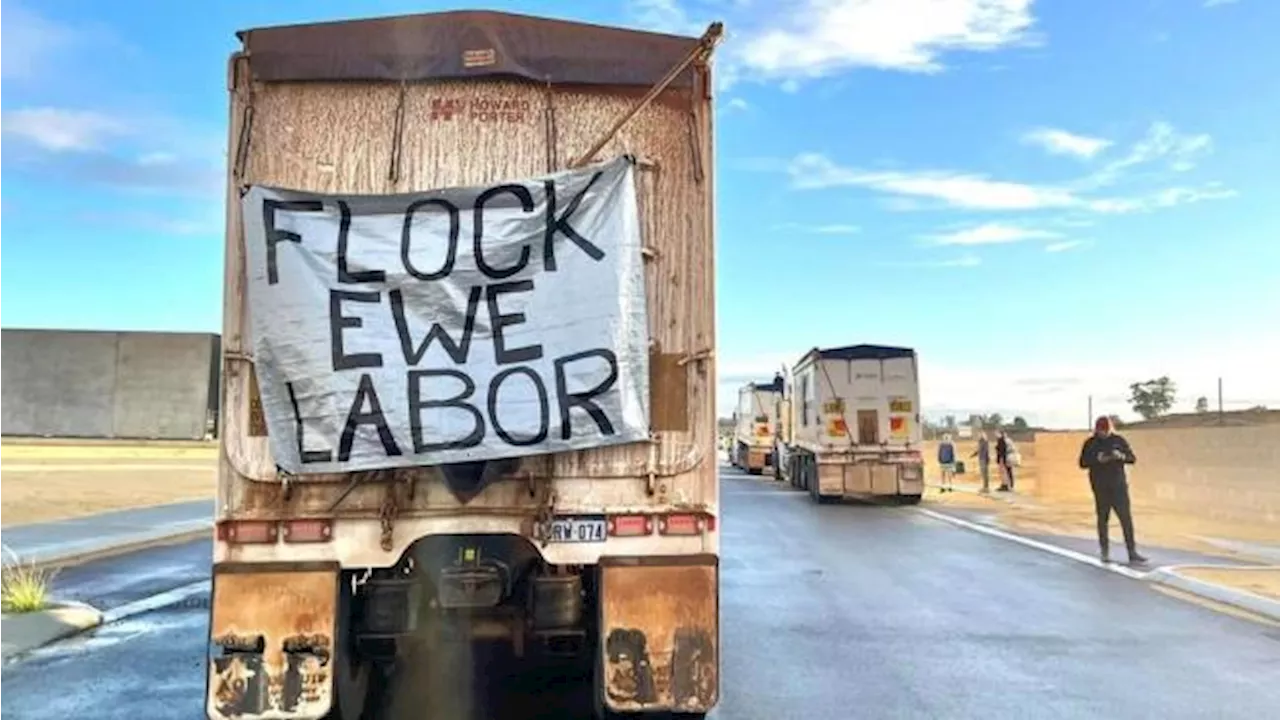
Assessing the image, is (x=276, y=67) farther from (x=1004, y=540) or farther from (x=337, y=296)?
(x=1004, y=540)

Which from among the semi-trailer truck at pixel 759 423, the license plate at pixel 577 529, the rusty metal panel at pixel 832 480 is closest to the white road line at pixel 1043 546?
the rusty metal panel at pixel 832 480

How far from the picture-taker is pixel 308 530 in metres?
5.75

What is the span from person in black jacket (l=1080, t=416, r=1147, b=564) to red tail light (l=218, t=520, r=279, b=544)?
41.6 ft

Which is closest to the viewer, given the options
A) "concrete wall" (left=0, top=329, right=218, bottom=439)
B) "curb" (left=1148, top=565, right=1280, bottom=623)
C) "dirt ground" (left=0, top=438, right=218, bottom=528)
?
"curb" (left=1148, top=565, right=1280, bottom=623)

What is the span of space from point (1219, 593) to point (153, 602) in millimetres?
11274

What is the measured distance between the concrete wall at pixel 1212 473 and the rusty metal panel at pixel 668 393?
763 inches

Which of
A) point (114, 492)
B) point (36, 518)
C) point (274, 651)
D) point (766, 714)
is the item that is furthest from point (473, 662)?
point (114, 492)

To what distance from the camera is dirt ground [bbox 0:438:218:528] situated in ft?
77.3

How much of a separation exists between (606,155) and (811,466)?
25.0 metres

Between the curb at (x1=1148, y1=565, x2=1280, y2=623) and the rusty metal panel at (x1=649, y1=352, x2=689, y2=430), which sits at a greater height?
the rusty metal panel at (x1=649, y1=352, x2=689, y2=430)

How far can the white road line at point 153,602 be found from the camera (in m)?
11.1

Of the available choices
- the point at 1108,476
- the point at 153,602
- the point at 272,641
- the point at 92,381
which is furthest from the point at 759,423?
the point at 272,641

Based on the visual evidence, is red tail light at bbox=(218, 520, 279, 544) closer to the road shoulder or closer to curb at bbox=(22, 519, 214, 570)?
curb at bbox=(22, 519, 214, 570)

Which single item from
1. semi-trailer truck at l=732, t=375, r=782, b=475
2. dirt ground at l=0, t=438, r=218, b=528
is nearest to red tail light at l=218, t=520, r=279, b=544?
dirt ground at l=0, t=438, r=218, b=528
